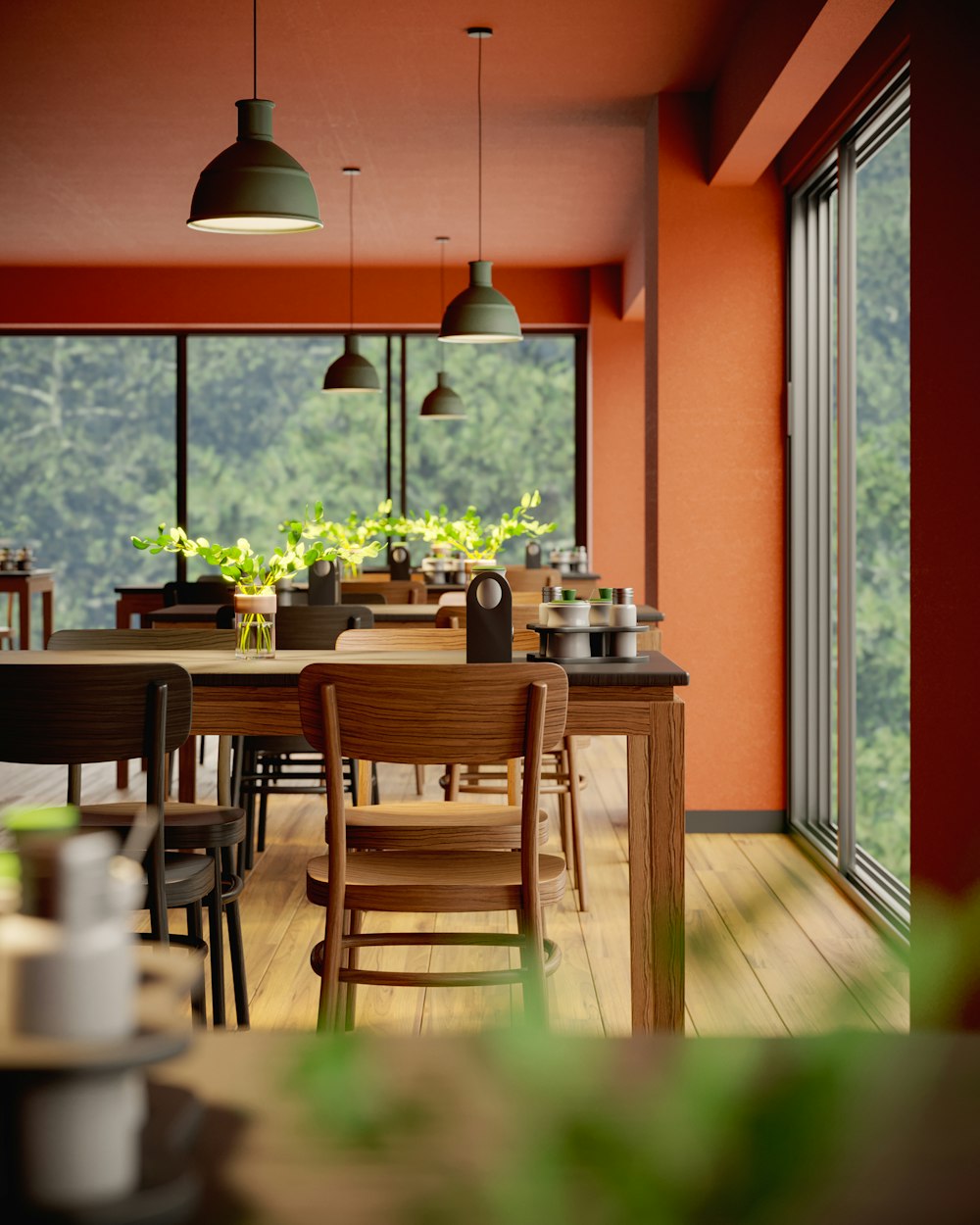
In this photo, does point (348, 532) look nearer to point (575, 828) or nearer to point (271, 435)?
point (575, 828)

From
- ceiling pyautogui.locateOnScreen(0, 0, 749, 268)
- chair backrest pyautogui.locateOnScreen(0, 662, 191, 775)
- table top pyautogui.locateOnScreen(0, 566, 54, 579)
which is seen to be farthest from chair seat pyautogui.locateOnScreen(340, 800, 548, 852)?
table top pyautogui.locateOnScreen(0, 566, 54, 579)

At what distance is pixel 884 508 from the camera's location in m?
4.08

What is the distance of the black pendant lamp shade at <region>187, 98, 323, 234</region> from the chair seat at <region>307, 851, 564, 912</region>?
1.49 meters

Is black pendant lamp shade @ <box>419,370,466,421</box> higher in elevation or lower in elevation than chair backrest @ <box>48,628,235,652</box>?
higher

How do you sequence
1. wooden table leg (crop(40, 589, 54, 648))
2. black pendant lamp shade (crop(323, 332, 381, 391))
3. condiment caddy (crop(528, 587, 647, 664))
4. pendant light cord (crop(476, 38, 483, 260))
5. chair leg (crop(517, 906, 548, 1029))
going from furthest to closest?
wooden table leg (crop(40, 589, 54, 648)) < black pendant lamp shade (crop(323, 332, 381, 391)) < pendant light cord (crop(476, 38, 483, 260)) < condiment caddy (crop(528, 587, 647, 664)) < chair leg (crop(517, 906, 548, 1029))

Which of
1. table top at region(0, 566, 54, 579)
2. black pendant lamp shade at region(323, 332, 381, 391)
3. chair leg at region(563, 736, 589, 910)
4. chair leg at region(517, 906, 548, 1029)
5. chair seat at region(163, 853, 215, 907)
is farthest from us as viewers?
table top at region(0, 566, 54, 579)

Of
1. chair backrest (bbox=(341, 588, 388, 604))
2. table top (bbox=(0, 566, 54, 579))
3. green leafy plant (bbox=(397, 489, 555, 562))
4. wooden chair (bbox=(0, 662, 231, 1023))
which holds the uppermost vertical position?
green leafy plant (bbox=(397, 489, 555, 562))

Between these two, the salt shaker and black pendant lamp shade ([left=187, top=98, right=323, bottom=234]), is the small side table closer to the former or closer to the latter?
black pendant lamp shade ([left=187, top=98, right=323, bottom=234])

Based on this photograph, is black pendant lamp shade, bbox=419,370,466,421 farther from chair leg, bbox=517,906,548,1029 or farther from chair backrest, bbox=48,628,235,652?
chair leg, bbox=517,906,548,1029

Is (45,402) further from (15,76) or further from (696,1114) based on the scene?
(696,1114)

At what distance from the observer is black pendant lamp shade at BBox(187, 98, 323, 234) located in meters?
3.13

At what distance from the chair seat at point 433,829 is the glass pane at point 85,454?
7578 mm

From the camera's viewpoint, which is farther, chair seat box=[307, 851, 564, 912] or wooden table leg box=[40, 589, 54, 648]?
wooden table leg box=[40, 589, 54, 648]

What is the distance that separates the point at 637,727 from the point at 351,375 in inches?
200
